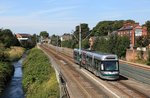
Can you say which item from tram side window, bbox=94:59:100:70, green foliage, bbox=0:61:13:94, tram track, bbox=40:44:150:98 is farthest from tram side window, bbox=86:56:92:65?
green foliage, bbox=0:61:13:94

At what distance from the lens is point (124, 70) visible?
4422cm

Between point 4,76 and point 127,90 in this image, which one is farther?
point 4,76

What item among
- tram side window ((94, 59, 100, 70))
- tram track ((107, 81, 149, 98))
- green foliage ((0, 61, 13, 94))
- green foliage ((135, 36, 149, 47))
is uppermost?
green foliage ((135, 36, 149, 47))

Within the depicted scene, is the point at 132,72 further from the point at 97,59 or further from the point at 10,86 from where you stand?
the point at 10,86

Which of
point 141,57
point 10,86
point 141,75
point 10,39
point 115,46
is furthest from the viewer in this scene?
point 10,39

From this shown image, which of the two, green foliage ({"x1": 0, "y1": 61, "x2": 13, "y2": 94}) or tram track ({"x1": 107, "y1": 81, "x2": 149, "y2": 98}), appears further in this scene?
green foliage ({"x1": 0, "y1": 61, "x2": 13, "y2": 94})

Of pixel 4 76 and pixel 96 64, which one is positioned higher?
pixel 96 64

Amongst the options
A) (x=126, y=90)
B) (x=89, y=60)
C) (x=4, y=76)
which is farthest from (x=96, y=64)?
(x=4, y=76)

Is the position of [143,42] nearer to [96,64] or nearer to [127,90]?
[96,64]

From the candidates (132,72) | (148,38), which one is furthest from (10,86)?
(148,38)

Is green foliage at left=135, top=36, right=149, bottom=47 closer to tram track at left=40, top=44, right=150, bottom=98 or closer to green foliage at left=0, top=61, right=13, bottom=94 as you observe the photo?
green foliage at left=0, top=61, right=13, bottom=94

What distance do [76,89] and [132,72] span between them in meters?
10.7

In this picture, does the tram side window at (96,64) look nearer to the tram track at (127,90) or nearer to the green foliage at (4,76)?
the tram track at (127,90)

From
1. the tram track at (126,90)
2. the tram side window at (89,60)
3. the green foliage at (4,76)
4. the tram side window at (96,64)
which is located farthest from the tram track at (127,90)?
the green foliage at (4,76)
